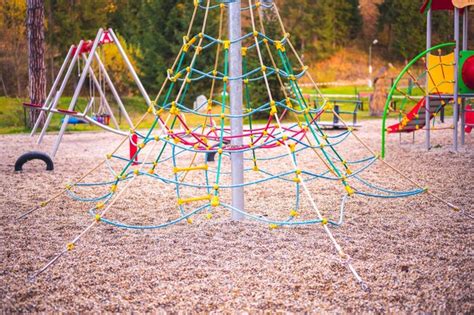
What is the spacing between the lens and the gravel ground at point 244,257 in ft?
9.38

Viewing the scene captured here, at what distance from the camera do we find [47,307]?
282 centimetres

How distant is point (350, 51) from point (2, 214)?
49910 millimetres

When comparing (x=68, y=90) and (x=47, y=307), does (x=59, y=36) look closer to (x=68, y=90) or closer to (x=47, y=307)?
(x=68, y=90)

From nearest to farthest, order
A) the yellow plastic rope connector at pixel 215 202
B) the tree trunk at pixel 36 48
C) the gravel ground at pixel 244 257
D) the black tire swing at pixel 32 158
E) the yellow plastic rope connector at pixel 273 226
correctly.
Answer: the gravel ground at pixel 244 257 < the yellow plastic rope connector at pixel 215 202 < the yellow plastic rope connector at pixel 273 226 < the black tire swing at pixel 32 158 < the tree trunk at pixel 36 48

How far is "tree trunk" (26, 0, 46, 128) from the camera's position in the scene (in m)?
12.0

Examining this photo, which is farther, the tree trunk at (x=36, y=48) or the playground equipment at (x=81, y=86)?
the tree trunk at (x=36, y=48)

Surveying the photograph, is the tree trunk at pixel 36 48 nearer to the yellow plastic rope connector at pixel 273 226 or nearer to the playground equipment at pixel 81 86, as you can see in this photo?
the playground equipment at pixel 81 86

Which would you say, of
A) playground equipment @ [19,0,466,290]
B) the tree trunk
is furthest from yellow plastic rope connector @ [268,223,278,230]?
the tree trunk

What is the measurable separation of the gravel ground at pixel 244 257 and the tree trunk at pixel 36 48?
22.8 feet

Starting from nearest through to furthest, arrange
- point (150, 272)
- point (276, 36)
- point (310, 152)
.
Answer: point (150, 272), point (310, 152), point (276, 36)

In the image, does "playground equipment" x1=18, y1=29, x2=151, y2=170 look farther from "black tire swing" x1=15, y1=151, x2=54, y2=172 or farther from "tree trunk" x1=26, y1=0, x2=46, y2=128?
"tree trunk" x1=26, y1=0, x2=46, y2=128

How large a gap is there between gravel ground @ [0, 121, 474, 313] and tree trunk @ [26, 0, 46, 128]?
22.8ft

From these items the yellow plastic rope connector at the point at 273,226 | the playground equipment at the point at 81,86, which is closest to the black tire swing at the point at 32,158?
the playground equipment at the point at 81,86

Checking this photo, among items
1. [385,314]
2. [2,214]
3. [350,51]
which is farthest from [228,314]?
[350,51]
